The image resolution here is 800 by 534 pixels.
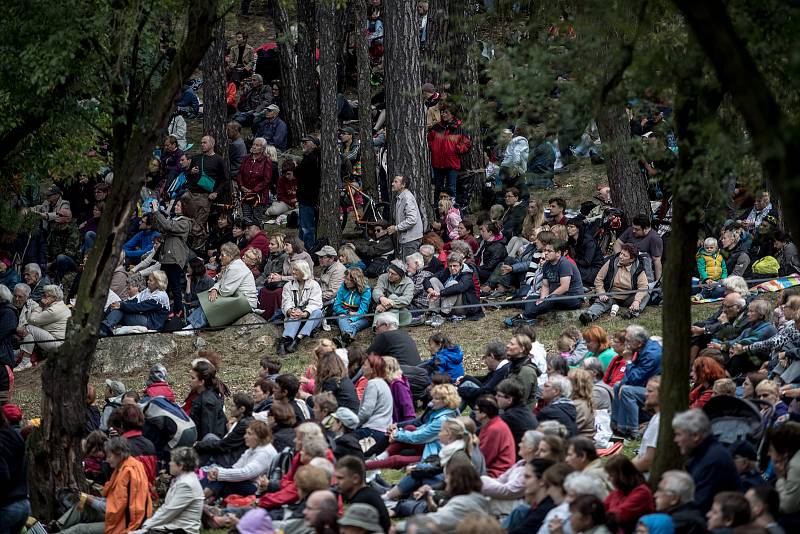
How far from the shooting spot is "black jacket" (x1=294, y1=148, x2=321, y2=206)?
856 inches

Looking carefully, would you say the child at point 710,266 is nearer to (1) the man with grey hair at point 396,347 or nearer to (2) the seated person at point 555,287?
(2) the seated person at point 555,287

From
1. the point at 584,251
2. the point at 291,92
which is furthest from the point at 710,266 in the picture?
the point at 291,92

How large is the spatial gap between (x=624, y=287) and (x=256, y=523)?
8.36m

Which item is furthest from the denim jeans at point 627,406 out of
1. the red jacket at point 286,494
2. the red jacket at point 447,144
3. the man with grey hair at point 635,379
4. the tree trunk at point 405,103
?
the red jacket at point 447,144

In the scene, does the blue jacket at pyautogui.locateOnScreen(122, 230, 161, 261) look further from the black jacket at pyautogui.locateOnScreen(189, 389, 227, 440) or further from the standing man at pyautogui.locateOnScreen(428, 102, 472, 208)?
the black jacket at pyautogui.locateOnScreen(189, 389, 227, 440)

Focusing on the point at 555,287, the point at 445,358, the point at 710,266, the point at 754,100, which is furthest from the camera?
the point at 555,287

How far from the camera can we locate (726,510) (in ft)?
26.1

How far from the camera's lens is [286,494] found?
11.1 m

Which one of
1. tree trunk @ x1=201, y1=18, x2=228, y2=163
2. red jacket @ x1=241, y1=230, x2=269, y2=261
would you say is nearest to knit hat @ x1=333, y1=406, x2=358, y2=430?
red jacket @ x1=241, y1=230, x2=269, y2=261

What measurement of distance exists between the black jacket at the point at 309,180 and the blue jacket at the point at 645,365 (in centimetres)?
995

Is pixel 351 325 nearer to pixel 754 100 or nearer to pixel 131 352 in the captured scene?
pixel 131 352

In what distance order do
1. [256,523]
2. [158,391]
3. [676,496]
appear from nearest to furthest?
1. [676,496]
2. [256,523]
3. [158,391]

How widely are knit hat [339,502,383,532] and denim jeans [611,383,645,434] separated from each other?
15.4 ft

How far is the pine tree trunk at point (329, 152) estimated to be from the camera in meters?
21.4
